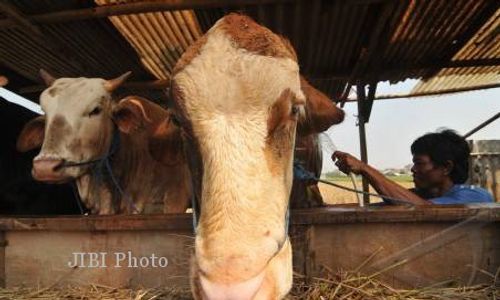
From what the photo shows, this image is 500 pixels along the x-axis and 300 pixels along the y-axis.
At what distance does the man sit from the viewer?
12.6 feet

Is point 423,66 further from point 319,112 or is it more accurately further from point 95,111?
point 95,111

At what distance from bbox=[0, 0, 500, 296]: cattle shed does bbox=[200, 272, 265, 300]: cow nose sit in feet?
3.05

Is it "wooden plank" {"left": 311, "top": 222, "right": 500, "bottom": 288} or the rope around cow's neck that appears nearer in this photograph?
"wooden plank" {"left": 311, "top": 222, "right": 500, "bottom": 288}

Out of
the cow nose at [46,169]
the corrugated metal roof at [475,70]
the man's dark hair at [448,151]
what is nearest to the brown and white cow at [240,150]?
the cow nose at [46,169]

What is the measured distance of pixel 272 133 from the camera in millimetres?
2111

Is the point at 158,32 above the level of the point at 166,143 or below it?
above

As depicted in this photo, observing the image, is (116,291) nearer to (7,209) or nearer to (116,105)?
(116,105)

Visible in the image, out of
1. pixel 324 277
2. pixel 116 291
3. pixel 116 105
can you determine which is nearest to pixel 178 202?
Answer: pixel 116 105

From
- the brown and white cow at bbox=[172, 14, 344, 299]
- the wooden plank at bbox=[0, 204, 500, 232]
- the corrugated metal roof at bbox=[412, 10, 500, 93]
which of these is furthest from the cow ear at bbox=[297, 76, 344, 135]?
the corrugated metal roof at bbox=[412, 10, 500, 93]

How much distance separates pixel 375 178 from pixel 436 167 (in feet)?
1.96

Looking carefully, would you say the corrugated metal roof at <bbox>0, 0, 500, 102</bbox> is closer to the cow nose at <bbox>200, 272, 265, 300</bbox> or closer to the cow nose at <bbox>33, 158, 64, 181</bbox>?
the cow nose at <bbox>33, 158, 64, 181</bbox>

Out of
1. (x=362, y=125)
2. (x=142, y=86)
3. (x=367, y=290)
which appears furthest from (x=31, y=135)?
(x=362, y=125)

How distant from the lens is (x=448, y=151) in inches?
156

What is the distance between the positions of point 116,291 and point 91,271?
18 cm
